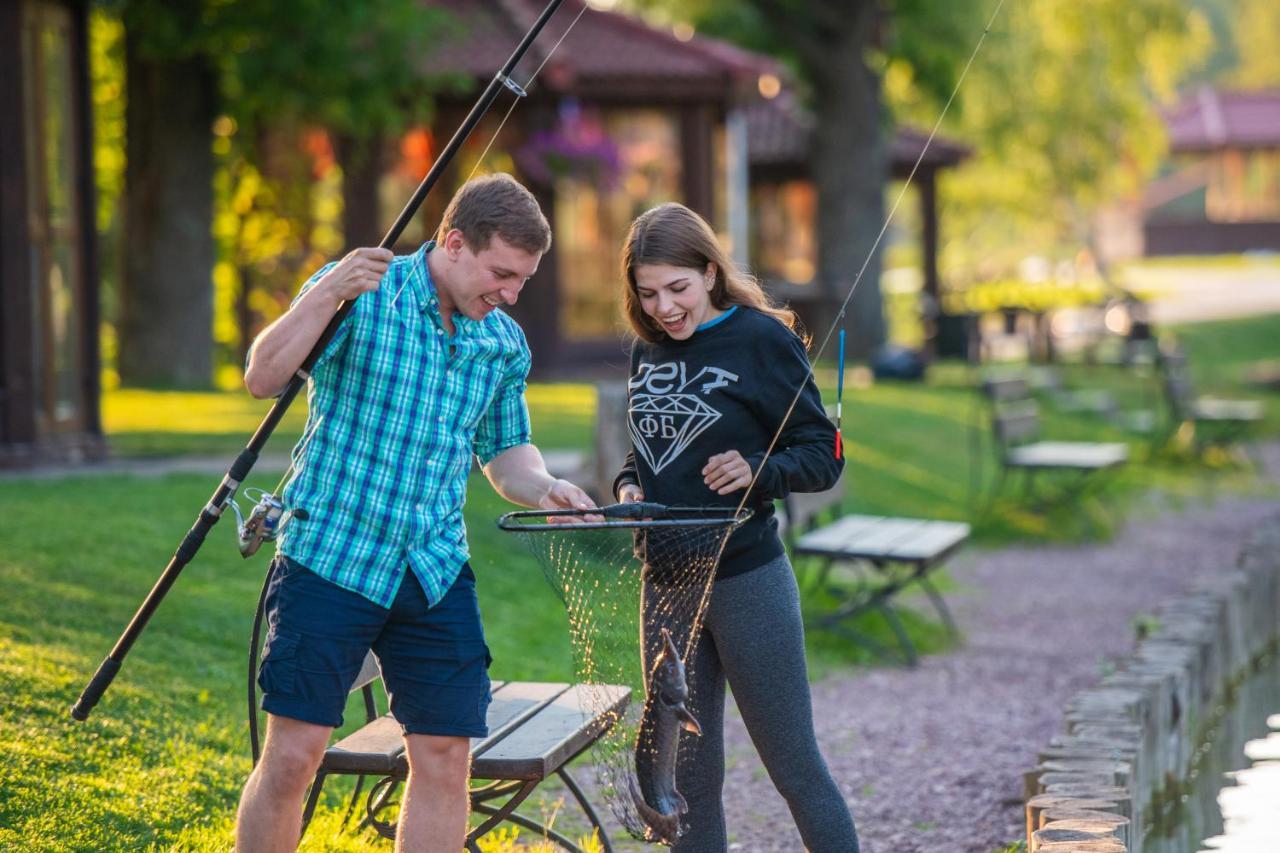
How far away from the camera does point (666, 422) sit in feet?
13.3

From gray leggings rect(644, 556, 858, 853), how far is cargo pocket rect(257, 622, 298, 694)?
0.88 meters

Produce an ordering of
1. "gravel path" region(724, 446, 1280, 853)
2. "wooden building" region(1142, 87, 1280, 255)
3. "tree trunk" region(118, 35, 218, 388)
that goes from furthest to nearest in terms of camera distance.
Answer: "wooden building" region(1142, 87, 1280, 255)
"tree trunk" region(118, 35, 218, 388)
"gravel path" region(724, 446, 1280, 853)

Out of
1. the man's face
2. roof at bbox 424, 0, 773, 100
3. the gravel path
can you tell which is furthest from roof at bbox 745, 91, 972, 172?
the man's face

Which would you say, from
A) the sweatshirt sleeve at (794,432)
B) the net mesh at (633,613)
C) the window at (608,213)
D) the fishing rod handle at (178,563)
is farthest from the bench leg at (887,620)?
the window at (608,213)

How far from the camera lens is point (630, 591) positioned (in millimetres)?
4230

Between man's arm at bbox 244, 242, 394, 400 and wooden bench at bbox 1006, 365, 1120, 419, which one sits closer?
man's arm at bbox 244, 242, 394, 400

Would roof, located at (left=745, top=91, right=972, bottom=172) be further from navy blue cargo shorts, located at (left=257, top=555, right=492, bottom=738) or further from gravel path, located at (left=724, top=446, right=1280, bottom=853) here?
navy blue cargo shorts, located at (left=257, top=555, right=492, bottom=738)

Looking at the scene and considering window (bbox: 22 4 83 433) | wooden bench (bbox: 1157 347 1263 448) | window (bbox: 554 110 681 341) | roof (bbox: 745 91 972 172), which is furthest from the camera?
roof (bbox: 745 91 972 172)

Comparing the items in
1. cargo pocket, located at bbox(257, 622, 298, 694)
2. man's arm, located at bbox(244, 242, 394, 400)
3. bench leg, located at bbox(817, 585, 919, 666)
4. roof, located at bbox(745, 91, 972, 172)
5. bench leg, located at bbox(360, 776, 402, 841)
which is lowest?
bench leg, located at bbox(817, 585, 919, 666)

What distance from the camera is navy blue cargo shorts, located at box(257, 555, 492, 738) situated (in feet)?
12.1

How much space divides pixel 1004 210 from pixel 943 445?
26.1 meters

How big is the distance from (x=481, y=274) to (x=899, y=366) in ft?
56.7

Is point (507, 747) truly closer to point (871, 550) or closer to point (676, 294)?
point (676, 294)

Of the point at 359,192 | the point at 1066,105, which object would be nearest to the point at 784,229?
the point at 1066,105
